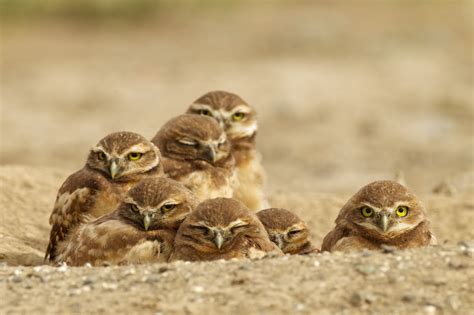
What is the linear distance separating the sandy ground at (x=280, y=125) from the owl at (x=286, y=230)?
154cm

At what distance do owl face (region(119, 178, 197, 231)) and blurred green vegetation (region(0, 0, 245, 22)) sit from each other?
1958 cm

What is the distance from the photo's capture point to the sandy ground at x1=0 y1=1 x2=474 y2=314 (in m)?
6.81

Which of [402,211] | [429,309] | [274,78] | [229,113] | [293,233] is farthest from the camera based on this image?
[274,78]

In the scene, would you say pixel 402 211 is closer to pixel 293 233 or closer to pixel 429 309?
pixel 293 233

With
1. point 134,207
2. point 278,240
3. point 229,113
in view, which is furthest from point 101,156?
point 229,113

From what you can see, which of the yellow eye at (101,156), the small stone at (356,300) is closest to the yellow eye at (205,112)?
the yellow eye at (101,156)

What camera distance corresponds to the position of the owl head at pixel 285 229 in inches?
349

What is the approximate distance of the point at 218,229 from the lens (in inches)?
302

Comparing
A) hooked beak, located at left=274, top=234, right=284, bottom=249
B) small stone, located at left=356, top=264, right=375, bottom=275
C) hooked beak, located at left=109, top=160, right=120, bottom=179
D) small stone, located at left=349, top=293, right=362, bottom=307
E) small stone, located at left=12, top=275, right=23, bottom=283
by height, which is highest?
hooked beak, located at left=109, top=160, right=120, bottom=179

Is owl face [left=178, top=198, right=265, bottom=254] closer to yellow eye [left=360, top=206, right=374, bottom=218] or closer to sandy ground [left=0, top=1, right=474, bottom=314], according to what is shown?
sandy ground [left=0, top=1, right=474, bottom=314]

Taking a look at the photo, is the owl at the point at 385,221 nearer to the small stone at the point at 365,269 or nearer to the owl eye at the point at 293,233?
the owl eye at the point at 293,233

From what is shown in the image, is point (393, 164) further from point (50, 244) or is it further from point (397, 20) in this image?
point (397, 20)

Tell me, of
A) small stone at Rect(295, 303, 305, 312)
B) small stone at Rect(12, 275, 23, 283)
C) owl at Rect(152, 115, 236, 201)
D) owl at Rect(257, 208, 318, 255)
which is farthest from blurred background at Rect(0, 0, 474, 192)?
→ small stone at Rect(295, 303, 305, 312)

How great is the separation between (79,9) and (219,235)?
69.7ft
